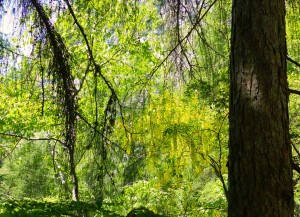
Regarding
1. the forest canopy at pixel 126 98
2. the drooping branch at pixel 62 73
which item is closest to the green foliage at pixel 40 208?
the forest canopy at pixel 126 98

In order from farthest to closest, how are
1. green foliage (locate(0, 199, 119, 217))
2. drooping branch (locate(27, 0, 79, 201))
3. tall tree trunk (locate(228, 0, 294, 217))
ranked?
drooping branch (locate(27, 0, 79, 201)) < tall tree trunk (locate(228, 0, 294, 217)) < green foliage (locate(0, 199, 119, 217))

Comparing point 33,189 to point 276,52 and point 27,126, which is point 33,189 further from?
point 276,52

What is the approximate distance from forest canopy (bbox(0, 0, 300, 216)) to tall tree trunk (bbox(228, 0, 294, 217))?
36 cm

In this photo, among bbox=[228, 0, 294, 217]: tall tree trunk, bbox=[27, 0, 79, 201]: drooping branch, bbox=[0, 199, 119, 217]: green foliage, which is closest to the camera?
bbox=[0, 199, 119, 217]: green foliage

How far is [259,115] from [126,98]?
1379 mm

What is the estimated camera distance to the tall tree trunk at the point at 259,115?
4.05 ft

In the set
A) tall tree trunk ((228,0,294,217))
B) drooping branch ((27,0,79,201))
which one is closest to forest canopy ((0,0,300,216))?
drooping branch ((27,0,79,201))

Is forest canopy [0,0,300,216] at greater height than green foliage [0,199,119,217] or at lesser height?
greater

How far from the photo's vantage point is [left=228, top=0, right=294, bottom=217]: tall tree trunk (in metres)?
1.23

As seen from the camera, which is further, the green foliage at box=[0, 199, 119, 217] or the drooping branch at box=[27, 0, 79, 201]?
the drooping branch at box=[27, 0, 79, 201]

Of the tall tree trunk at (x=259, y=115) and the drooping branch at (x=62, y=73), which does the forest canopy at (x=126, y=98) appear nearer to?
the drooping branch at (x=62, y=73)

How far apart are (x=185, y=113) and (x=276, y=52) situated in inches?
148

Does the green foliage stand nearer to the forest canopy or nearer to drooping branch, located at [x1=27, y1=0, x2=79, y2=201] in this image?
the forest canopy

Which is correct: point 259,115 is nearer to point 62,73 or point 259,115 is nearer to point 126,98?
point 62,73
